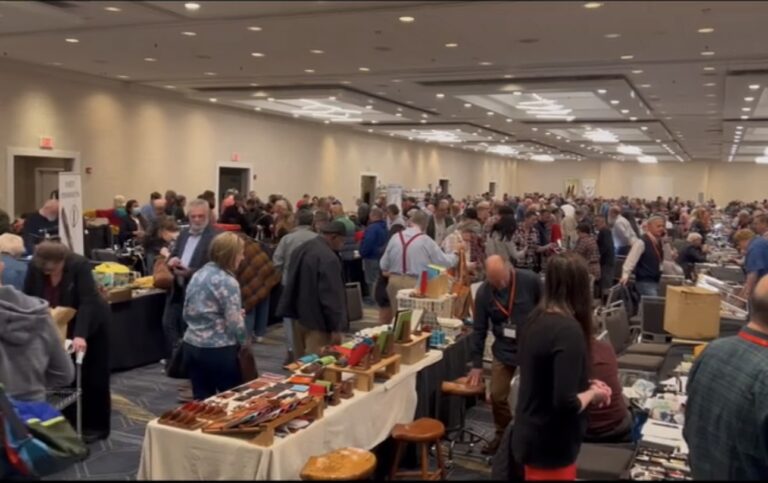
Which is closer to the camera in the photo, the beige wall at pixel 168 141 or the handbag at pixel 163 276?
the handbag at pixel 163 276

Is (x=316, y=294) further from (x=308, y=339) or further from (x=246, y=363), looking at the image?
(x=246, y=363)

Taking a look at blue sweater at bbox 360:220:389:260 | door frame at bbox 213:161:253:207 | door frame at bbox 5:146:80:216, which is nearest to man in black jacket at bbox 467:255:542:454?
blue sweater at bbox 360:220:389:260

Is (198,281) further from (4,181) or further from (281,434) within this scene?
(4,181)

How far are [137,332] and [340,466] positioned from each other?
3882mm

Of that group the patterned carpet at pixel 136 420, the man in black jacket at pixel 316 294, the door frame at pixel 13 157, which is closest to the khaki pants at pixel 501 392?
the patterned carpet at pixel 136 420

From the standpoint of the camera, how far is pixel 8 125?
411 inches

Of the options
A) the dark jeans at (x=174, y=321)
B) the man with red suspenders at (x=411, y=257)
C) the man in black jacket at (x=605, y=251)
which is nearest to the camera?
the dark jeans at (x=174, y=321)

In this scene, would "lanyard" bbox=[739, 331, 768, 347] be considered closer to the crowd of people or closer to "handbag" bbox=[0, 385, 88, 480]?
the crowd of people

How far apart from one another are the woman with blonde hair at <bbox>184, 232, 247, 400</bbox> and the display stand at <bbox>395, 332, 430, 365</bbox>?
36.1 inches

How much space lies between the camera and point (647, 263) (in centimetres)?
740

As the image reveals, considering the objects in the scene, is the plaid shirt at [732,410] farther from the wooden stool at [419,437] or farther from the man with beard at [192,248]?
the man with beard at [192,248]

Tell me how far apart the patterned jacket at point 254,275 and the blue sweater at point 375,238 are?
2.95m

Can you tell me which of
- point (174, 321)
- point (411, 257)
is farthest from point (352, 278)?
point (174, 321)

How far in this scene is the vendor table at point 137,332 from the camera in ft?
19.7
